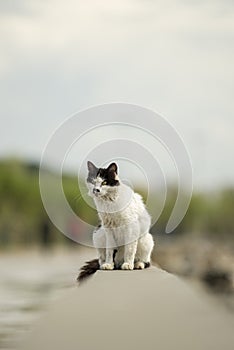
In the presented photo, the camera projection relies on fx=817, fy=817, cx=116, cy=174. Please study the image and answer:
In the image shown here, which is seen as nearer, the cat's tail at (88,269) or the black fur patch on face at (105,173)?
the black fur patch on face at (105,173)

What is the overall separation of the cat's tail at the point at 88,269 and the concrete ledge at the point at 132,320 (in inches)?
3.4

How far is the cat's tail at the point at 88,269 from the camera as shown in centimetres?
357

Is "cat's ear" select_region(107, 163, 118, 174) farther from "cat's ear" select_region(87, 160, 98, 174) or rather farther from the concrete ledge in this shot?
the concrete ledge

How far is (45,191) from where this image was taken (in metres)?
3.72

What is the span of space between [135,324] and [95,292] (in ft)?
0.71

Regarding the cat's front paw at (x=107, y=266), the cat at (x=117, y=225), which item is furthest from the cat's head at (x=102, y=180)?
the cat's front paw at (x=107, y=266)

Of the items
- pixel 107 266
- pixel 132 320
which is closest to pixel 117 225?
pixel 107 266

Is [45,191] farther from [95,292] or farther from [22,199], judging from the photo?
[22,199]

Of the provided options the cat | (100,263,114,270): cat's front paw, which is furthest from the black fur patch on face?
(100,263,114,270): cat's front paw

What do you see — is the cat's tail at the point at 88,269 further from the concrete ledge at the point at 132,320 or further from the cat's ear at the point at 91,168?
the cat's ear at the point at 91,168

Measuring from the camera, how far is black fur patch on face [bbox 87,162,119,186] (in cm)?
344

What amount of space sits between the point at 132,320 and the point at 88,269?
13.6 inches

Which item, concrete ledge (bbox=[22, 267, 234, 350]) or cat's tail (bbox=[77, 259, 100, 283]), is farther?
cat's tail (bbox=[77, 259, 100, 283])

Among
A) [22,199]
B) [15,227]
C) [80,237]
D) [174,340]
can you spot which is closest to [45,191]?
[80,237]
